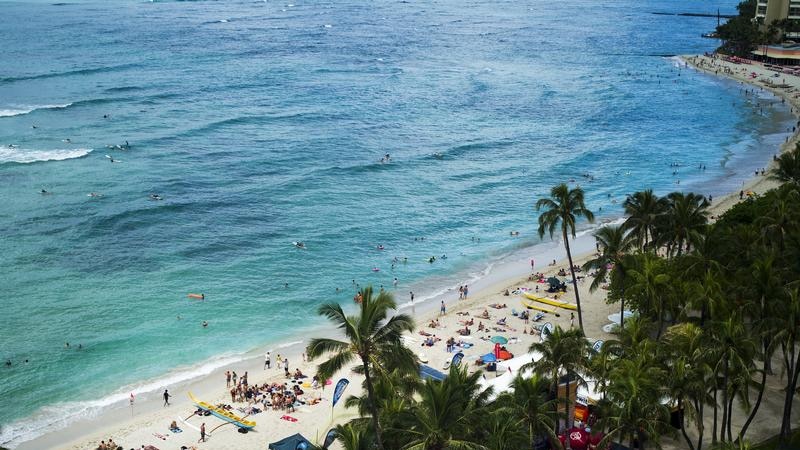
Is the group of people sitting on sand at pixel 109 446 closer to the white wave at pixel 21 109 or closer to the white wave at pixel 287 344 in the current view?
the white wave at pixel 287 344

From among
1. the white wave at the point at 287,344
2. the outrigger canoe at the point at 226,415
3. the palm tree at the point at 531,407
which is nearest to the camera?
the palm tree at the point at 531,407

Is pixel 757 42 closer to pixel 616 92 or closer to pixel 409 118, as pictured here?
pixel 616 92

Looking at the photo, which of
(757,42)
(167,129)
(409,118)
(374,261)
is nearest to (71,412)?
(374,261)

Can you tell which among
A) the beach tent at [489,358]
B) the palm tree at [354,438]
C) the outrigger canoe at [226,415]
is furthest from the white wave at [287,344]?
the palm tree at [354,438]

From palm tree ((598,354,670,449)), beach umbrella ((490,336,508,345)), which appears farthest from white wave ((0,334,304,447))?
palm tree ((598,354,670,449))

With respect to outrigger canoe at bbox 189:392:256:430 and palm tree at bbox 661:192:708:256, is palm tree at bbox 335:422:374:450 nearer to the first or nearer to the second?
outrigger canoe at bbox 189:392:256:430

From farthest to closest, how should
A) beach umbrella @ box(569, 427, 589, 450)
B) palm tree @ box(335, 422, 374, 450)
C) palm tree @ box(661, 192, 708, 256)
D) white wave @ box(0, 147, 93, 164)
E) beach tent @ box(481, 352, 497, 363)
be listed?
white wave @ box(0, 147, 93, 164), beach tent @ box(481, 352, 497, 363), palm tree @ box(661, 192, 708, 256), beach umbrella @ box(569, 427, 589, 450), palm tree @ box(335, 422, 374, 450)
